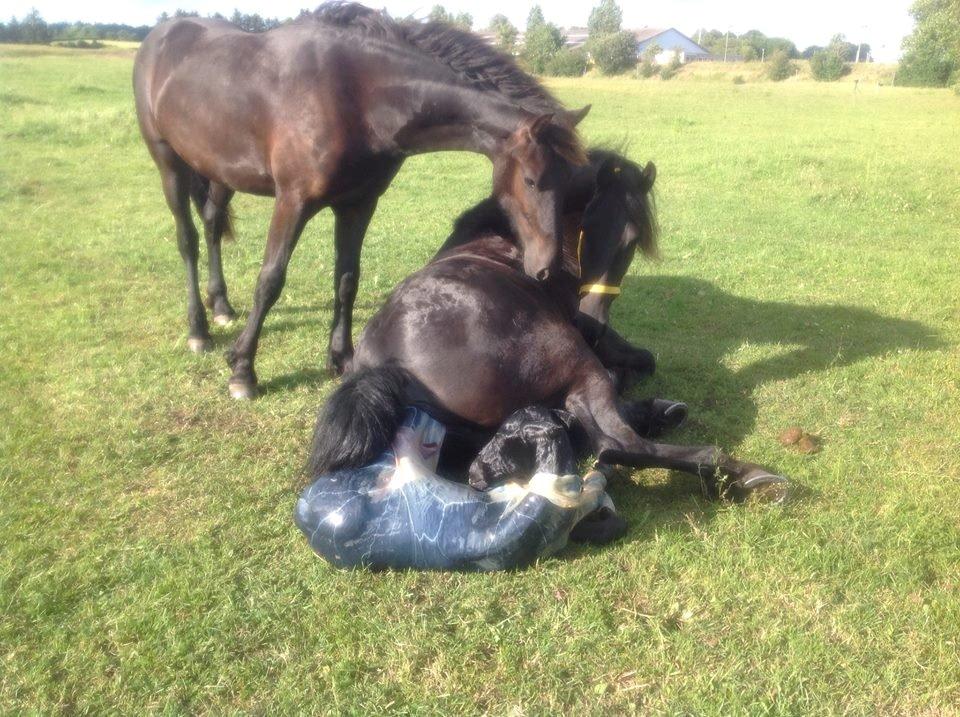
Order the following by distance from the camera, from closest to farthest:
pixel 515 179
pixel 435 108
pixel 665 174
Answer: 1. pixel 515 179
2. pixel 435 108
3. pixel 665 174

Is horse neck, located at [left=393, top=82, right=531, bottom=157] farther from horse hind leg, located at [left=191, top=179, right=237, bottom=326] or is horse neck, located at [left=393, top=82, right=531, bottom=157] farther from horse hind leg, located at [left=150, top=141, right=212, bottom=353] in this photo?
horse hind leg, located at [left=191, top=179, right=237, bottom=326]

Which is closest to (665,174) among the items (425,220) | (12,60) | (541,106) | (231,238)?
(425,220)

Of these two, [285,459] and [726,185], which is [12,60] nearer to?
[726,185]

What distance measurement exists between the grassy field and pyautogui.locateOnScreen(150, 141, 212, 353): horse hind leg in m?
0.17

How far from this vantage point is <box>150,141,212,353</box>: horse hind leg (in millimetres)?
5383

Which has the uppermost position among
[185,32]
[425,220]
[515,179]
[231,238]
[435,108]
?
[185,32]

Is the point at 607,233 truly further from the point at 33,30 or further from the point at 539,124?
the point at 33,30

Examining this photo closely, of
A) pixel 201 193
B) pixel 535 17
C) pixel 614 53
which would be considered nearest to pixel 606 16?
pixel 535 17

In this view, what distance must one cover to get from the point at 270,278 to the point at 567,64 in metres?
47.4

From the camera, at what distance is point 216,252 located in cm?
605

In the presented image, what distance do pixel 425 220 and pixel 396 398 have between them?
6.67 meters

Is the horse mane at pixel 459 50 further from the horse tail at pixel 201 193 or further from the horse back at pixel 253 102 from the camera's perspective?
the horse tail at pixel 201 193

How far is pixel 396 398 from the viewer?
334 centimetres

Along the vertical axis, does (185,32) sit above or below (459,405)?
above
